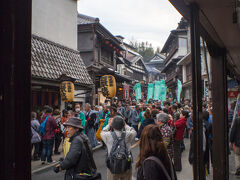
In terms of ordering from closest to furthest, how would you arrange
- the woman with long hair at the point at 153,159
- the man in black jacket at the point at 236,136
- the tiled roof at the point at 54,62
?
the woman with long hair at the point at 153,159 < the man in black jacket at the point at 236,136 < the tiled roof at the point at 54,62

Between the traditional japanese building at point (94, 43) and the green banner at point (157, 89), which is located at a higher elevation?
the traditional japanese building at point (94, 43)

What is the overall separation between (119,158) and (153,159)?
4.86 ft

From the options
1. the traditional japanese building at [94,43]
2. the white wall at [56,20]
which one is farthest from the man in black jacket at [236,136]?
the traditional japanese building at [94,43]

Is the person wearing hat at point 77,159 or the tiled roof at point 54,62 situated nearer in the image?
the person wearing hat at point 77,159

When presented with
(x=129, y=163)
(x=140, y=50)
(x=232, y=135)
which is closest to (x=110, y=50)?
(x=232, y=135)

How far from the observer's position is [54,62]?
1398 cm

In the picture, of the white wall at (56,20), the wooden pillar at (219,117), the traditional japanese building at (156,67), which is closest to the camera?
the wooden pillar at (219,117)

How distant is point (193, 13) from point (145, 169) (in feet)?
6.16

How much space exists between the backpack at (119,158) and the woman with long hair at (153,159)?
4.06 ft

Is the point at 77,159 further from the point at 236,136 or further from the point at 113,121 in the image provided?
the point at 236,136

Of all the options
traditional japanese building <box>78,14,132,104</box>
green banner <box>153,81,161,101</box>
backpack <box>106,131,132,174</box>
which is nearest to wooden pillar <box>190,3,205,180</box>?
backpack <box>106,131,132,174</box>

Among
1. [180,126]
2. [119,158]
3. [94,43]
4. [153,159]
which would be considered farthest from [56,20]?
[153,159]

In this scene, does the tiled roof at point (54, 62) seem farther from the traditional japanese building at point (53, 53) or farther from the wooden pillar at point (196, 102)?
the wooden pillar at point (196, 102)
